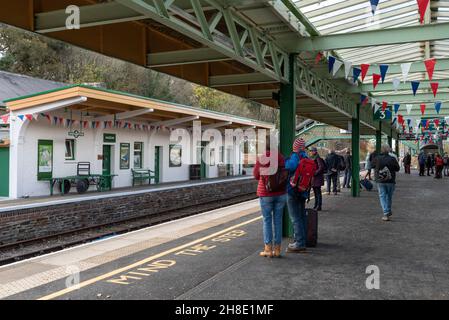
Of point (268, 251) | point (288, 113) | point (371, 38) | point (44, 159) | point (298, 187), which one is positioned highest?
point (371, 38)

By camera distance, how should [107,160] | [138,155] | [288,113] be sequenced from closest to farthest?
1. [288,113]
2. [107,160]
3. [138,155]

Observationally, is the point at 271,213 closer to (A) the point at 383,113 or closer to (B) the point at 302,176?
(B) the point at 302,176

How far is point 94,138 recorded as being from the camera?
17.5 metres

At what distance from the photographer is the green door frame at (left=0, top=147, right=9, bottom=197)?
14820 millimetres

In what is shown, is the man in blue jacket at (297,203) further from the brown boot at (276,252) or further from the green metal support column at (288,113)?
the green metal support column at (288,113)

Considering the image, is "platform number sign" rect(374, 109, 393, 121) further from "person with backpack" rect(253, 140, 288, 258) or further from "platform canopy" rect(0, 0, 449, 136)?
"person with backpack" rect(253, 140, 288, 258)

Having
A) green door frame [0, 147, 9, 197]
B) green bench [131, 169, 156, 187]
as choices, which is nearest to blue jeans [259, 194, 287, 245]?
green door frame [0, 147, 9, 197]

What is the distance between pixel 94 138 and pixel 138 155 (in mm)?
3142

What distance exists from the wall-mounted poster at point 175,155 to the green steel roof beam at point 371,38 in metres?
15.5

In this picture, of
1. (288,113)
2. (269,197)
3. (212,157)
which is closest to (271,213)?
(269,197)

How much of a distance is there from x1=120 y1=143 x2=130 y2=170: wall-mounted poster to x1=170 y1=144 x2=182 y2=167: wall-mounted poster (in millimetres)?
3546

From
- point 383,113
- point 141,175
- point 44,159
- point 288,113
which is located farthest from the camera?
point 141,175

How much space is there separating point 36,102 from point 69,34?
9.62 m

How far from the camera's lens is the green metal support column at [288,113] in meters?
7.84
